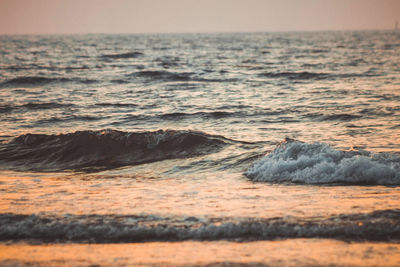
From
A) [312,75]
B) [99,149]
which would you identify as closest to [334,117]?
[99,149]

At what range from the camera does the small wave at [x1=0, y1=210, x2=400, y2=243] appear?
4.47 meters

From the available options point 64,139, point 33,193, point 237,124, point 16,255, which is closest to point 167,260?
point 16,255

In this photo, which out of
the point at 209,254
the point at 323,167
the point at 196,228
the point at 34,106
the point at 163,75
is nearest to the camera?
the point at 209,254

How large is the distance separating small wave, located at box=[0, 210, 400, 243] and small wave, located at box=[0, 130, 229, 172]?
3948 mm

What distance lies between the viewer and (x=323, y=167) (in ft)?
23.3

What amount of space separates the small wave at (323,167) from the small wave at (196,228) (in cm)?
187

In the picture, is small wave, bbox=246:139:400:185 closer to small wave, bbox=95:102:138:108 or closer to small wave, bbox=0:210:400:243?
small wave, bbox=0:210:400:243

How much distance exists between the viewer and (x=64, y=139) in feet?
36.3

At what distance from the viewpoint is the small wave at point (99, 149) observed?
930 centimetres

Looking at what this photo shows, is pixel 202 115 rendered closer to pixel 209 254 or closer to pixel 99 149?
pixel 99 149

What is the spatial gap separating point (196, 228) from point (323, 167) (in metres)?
3.25

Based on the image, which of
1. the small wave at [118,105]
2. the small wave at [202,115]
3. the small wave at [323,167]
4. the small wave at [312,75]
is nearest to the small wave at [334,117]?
the small wave at [202,115]

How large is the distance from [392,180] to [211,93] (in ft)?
48.4

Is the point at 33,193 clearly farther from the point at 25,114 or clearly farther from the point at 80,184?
the point at 25,114
